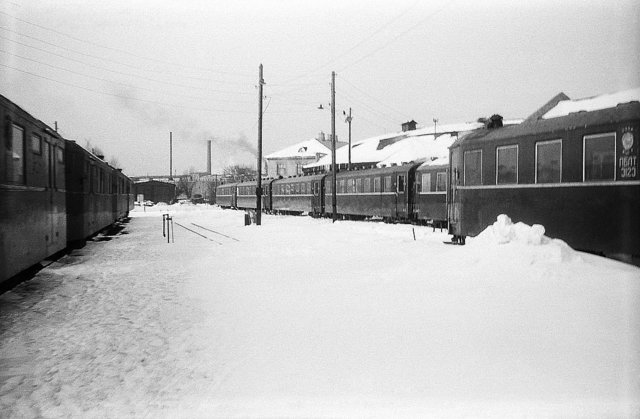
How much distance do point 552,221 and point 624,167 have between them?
1981mm

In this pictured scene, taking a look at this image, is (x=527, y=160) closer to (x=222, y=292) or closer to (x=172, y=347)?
(x=222, y=292)

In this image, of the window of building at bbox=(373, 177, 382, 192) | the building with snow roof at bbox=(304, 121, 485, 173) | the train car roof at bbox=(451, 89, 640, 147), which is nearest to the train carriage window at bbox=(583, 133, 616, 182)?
the train car roof at bbox=(451, 89, 640, 147)

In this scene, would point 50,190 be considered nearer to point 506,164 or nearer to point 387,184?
point 506,164

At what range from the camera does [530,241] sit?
26.0 feet

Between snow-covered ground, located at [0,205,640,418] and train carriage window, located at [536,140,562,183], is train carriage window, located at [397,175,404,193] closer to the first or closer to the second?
train carriage window, located at [536,140,562,183]

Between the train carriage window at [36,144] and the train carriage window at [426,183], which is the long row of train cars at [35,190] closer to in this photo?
the train carriage window at [36,144]

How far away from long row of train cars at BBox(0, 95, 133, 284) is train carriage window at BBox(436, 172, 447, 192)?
13737mm

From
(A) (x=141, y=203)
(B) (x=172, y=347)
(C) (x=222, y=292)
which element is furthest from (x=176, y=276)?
(A) (x=141, y=203)

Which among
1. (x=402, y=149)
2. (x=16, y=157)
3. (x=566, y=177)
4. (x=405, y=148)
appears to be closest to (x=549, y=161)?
(x=566, y=177)

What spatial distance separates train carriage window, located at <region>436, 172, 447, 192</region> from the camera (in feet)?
67.6

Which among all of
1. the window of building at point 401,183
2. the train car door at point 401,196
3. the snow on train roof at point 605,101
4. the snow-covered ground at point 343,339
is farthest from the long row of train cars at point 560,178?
the window of building at point 401,183

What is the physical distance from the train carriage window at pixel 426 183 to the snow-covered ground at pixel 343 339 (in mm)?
12777

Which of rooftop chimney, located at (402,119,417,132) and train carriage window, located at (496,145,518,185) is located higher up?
rooftop chimney, located at (402,119,417,132)

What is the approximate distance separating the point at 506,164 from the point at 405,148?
42733 mm
